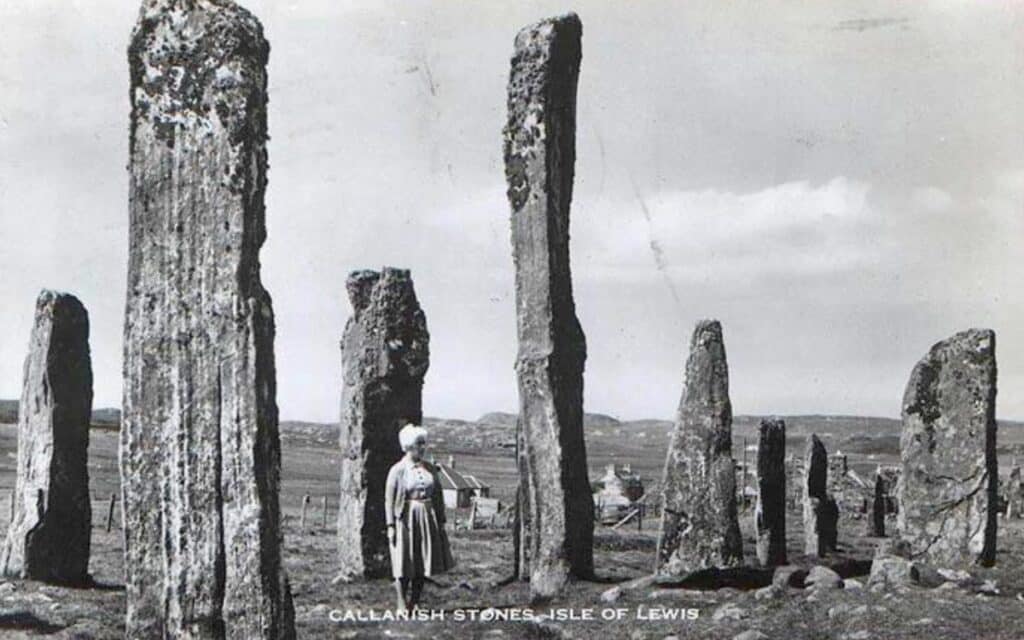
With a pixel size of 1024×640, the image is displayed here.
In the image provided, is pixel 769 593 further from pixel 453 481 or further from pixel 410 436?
pixel 453 481

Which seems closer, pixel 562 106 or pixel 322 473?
pixel 562 106

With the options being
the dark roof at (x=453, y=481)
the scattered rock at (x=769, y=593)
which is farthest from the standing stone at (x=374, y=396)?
the dark roof at (x=453, y=481)

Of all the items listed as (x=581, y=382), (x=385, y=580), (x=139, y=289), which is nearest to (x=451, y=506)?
(x=385, y=580)

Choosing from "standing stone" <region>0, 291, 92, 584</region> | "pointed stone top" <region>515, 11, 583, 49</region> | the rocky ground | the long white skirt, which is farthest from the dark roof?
the long white skirt

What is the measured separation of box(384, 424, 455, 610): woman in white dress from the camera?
11945 millimetres

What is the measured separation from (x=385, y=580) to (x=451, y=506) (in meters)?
15.0

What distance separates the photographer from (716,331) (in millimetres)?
16672

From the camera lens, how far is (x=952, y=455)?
1538cm

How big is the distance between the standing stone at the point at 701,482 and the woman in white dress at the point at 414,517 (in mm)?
4322

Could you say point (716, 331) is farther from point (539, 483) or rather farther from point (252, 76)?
point (252, 76)

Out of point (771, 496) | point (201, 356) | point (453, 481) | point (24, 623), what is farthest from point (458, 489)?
point (201, 356)

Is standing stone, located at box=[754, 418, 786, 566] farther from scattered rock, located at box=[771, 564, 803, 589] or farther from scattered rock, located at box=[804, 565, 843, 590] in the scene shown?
scattered rock, located at box=[804, 565, 843, 590]

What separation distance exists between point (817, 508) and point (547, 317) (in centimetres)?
883

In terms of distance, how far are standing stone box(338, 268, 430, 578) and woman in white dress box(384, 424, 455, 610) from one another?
4.61m
